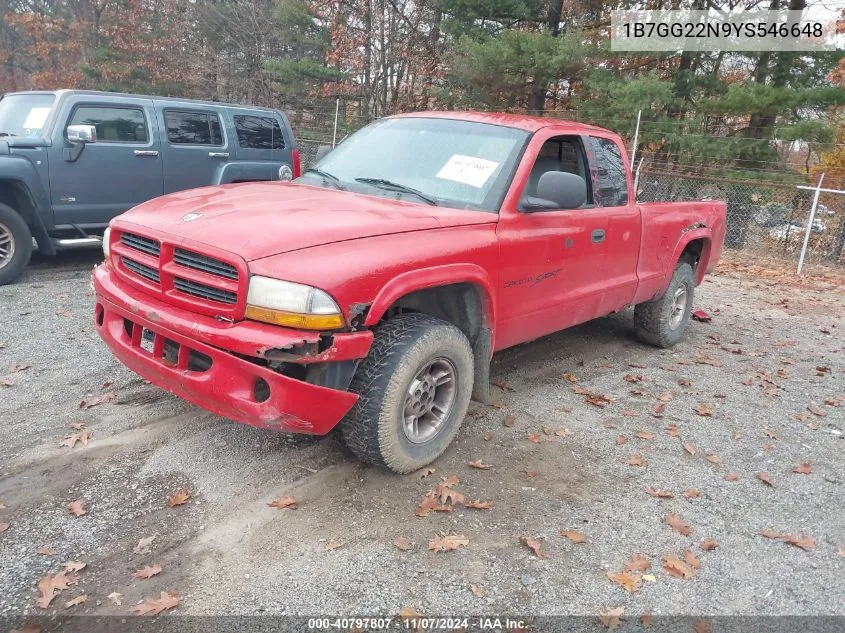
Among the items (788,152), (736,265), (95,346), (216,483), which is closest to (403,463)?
(216,483)

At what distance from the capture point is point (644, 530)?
3.13 metres

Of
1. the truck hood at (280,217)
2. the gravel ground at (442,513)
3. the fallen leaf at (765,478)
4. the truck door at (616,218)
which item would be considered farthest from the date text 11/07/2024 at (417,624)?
the truck door at (616,218)

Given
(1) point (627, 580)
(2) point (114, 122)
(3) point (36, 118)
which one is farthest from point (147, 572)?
(3) point (36, 118)

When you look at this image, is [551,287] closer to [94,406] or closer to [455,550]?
[455,550]

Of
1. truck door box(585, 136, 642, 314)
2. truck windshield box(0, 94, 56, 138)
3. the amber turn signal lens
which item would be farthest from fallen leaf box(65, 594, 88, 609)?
truck windshield box(0, 94, 56, 138)

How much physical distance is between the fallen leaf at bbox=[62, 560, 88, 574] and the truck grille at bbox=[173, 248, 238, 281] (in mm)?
1339

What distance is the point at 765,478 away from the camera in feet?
12.2

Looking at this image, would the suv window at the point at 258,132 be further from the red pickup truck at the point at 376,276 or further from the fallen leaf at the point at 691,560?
the fallen leaf at the point at 691,560

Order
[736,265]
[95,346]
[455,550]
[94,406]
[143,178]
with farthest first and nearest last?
[736,265] < [143,178] < [95,346] < [94,406] < [455,550]

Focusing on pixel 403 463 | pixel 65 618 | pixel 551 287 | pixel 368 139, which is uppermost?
pixel 368 139

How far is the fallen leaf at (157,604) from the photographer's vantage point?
239cm

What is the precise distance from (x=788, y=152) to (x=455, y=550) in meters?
14.0

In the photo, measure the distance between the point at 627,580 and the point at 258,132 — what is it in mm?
7596

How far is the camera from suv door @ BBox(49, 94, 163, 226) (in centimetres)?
691
